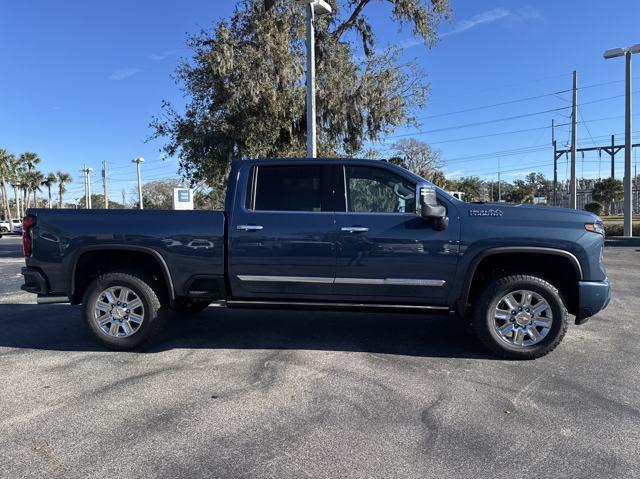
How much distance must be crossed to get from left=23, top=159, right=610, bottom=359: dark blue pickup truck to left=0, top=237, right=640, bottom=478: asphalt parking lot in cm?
53

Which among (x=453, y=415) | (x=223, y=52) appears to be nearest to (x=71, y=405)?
(x=453, y=415)

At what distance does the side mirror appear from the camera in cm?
470

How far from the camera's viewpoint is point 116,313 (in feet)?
17.4

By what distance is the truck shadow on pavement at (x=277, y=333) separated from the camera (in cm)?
544

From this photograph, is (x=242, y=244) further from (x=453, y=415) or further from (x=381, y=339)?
(x=453, y=415)

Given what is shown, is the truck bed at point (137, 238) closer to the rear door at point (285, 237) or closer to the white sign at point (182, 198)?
the rear door at point (285, 237)

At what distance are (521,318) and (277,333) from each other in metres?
2.76

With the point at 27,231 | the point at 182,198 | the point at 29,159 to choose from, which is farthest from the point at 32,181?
the point at 27,231

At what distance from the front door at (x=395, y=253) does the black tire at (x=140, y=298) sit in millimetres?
1962

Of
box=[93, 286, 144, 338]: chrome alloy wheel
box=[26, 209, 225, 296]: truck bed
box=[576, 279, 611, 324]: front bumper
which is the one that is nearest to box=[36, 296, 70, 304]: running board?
box=[26, 209, 225, 296]: truck bed

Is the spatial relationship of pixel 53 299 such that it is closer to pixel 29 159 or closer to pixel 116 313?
pixel 116 313

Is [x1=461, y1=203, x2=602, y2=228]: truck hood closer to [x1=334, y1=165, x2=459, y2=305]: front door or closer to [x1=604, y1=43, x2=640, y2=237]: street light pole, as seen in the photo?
[x1=334, y1=165, x2=459, y2=305]: front door

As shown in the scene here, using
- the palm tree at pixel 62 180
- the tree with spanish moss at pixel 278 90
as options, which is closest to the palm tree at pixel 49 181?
the palm tree at pixel 62 180

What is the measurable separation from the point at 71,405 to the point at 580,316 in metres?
4.70
